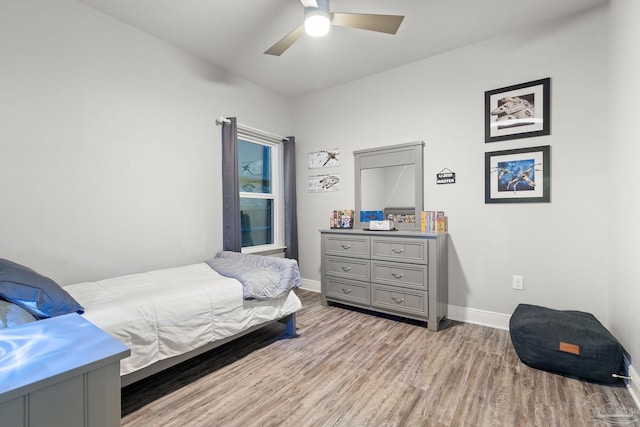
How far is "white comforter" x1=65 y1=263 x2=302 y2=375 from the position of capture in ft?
5.48

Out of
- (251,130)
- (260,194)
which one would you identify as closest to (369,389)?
(260,194)

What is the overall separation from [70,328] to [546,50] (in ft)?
12.0

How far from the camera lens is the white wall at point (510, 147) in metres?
2.43

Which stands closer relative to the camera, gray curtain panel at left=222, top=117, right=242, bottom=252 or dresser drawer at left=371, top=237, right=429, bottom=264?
dresser drawer at left=371, top=237, right=429, bottom=264

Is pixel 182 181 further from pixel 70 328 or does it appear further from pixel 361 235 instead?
pixel 70 328

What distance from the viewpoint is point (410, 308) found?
9.52 feet

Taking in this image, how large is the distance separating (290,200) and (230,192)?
99 cm

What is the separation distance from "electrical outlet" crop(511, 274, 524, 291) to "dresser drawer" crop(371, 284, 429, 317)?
788 mm

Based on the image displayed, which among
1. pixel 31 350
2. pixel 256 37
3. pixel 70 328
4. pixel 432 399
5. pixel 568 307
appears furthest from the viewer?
pixel 256 37

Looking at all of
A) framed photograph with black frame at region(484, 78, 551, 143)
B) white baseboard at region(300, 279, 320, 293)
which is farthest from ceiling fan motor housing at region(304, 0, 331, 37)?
white baseboard at region(300, 279, 320, 293)

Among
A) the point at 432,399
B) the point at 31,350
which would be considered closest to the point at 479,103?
the point at 432,399

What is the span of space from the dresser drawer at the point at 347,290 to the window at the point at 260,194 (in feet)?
3.50

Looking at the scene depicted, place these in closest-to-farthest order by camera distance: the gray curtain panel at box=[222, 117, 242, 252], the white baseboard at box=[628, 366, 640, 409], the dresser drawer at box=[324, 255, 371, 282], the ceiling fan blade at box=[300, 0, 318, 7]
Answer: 1. the white baseboard at box=[628, 366, 640, 409]
2. the ceiling fan blade at box=[300, 0, 318, 7]
3. the dresser drawer at box=[324, 255, 371, 282]
4. the gray curtain panel at box=[222, 117, 242, 252]

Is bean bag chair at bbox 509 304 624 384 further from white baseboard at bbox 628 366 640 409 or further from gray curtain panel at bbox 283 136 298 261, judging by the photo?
gray curtain panel at bbox 283 136 298 261
